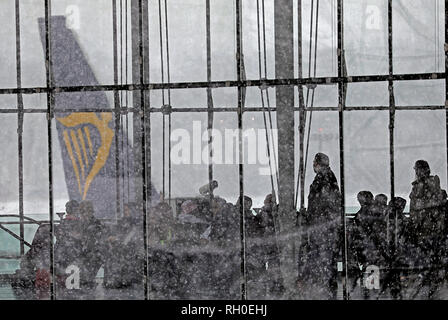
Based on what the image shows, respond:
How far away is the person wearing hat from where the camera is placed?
6992 mm

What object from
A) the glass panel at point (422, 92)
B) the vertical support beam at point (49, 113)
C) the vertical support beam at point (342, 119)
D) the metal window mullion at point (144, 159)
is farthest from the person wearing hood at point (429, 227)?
the glass panel at point (422, 92)

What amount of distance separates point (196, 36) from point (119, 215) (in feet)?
15.2

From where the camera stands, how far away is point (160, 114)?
1034 centimetres

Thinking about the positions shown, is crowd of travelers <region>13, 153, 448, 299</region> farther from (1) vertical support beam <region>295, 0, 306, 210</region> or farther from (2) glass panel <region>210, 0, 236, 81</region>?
(2) glass panel <region>210, 0, 236, 81</region>

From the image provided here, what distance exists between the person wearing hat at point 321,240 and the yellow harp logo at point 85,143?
3.01 m

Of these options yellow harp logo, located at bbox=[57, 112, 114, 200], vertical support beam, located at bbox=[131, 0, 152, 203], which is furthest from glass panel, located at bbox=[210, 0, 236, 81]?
vertical support beam, located at bbox=[131, 0, 152, 203]

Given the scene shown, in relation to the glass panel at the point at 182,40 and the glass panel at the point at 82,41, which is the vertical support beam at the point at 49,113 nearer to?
the glass panel at the point at 182,40

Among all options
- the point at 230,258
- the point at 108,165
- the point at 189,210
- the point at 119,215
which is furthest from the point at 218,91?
the point at 230,258

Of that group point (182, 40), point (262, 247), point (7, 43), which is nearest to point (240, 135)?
point (262, 247)

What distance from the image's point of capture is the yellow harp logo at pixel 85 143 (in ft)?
33.4

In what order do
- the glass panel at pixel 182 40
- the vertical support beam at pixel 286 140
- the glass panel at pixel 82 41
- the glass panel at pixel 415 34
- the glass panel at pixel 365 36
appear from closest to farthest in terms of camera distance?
1. the vertical support beam at pixel 286 140
2. the glass panel at pixel 182 40
3. the glass panel at pixel 82 41
4. the glass panel at pixel 365 36
5. the glass panel at pixel 415 34

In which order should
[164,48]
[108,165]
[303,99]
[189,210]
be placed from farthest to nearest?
[164,48], [108,165], [303,99], [189,210]

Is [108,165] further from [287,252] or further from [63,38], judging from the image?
[287,252]

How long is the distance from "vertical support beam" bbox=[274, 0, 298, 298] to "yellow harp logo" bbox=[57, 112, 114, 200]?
268cm
